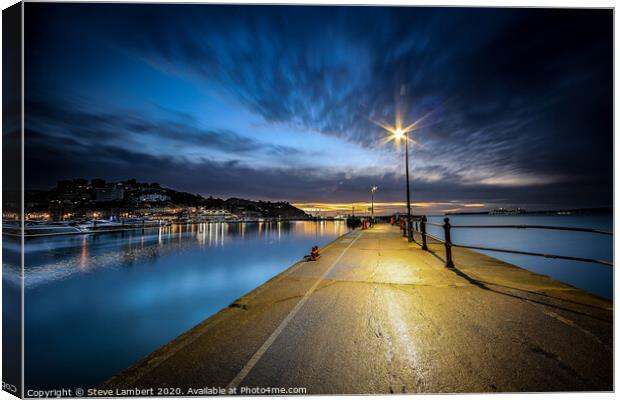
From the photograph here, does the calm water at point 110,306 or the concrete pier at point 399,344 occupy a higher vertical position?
the concrete pier at point 399,344

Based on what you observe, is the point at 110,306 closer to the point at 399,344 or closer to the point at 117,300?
the point at 117,300

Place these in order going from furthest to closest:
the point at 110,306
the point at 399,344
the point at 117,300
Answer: the point at 117,300 < the point at 110,306 < the point at 399,344

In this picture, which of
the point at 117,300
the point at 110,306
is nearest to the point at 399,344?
the point at 110,306

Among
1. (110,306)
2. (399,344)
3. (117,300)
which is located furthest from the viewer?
(117,300)

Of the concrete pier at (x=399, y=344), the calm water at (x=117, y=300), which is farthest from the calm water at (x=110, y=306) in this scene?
the concrete pier at (x=399, y=344)

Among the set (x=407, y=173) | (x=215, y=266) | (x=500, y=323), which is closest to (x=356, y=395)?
(x=500, y=323)

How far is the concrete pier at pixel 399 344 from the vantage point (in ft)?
8.36

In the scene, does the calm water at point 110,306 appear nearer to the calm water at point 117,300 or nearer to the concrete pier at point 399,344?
the calm water at point 117,300

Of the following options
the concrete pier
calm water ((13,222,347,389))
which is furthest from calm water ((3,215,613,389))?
the concrete pier

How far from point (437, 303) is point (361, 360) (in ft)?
7.53

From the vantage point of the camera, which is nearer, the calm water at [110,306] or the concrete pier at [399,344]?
the concrete pier at [399,344]

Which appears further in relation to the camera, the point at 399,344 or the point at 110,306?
the point at 110,306

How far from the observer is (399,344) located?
310 centimetres

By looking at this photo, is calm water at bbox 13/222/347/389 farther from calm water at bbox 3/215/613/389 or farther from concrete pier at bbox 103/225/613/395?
concrete pier at bbox 103/225/613/395
